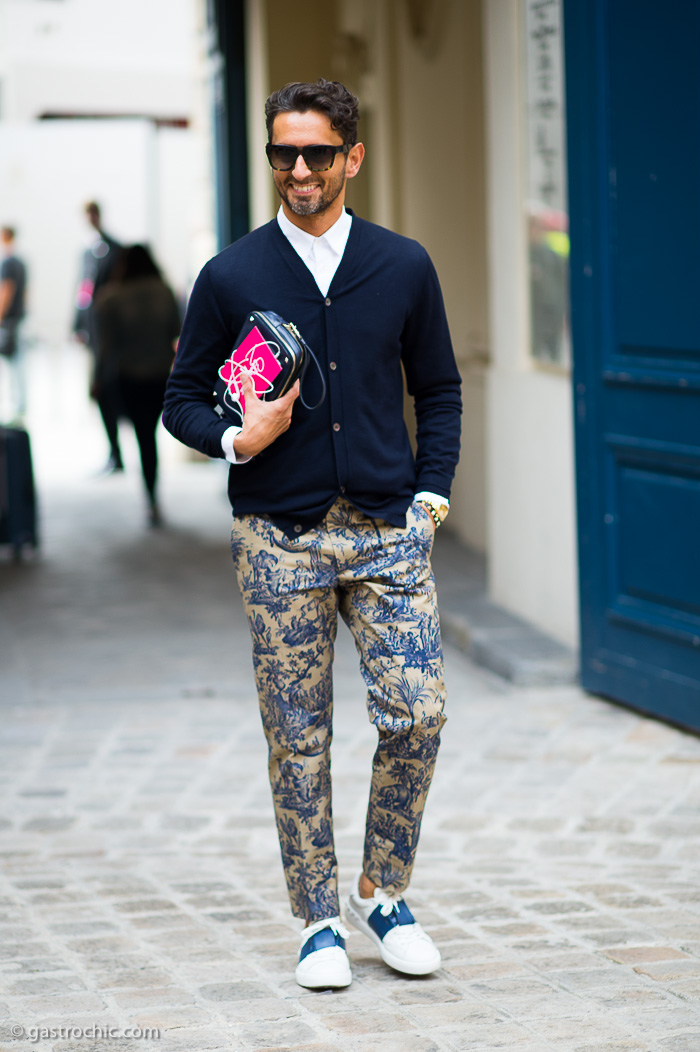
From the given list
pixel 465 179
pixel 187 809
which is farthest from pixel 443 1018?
pixel 465 179

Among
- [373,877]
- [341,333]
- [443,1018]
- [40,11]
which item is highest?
[40,11]

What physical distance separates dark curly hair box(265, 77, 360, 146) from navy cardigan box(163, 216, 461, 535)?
9.3 inches

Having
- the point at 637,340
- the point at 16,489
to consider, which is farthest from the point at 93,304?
the point at 637,340

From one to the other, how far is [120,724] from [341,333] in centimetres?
303

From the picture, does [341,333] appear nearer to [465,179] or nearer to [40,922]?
[40,922]

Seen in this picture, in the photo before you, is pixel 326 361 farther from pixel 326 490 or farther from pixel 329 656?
pixel 329 656

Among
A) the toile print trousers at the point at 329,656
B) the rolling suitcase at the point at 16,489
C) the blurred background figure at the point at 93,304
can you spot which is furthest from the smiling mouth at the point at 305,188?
the blurred background figure at the point at 93,304

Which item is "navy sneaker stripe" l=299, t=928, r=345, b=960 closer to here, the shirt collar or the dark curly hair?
the shirt collar

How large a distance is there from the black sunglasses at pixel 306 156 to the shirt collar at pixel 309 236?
131 mm

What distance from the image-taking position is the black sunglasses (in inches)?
129

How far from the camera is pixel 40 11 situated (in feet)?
94.6

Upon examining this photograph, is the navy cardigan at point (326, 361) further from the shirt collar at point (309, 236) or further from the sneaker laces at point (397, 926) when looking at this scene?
the sneaker laces at point (397, 926)
